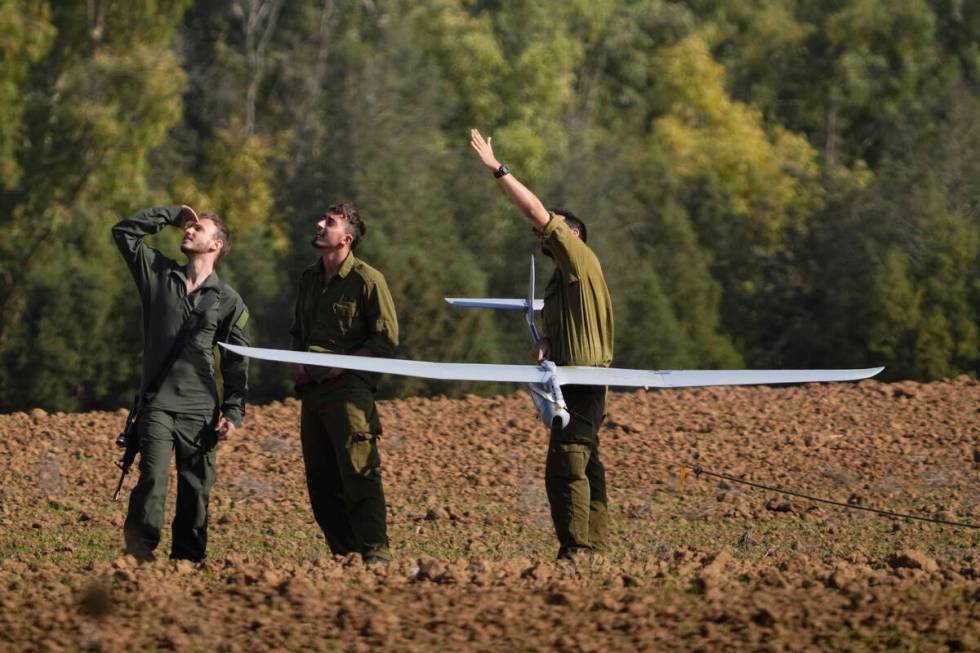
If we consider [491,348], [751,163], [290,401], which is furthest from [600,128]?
[290,401]

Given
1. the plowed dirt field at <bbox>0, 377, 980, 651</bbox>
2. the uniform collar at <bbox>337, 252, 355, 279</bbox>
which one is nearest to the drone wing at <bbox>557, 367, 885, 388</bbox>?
the plowed dirt field at <bbox>0, 377, 980, 651</bbox>

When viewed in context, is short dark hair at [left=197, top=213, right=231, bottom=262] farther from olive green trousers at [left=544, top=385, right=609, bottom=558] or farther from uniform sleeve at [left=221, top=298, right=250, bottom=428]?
olive green trousers at [left=544, top=385, right=609, bottom=558]

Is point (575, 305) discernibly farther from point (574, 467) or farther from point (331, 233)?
point (331, 233)

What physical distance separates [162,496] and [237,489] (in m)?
4.40

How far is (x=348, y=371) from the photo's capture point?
855cm

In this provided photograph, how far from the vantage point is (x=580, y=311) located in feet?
27.2

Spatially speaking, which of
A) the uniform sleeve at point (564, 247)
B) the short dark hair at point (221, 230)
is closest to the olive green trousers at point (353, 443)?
the short dark hair at point (221, 230)

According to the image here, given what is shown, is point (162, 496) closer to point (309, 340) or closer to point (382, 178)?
point (309, 340)

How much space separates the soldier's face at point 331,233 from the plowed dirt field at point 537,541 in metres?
1.49

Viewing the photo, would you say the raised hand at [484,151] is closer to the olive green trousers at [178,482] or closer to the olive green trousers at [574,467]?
the olive green trousers at [574,467]

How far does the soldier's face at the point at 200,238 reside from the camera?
8.51 metres

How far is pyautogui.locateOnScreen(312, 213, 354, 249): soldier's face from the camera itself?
8562 millimetres

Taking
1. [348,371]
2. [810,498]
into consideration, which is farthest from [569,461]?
[810,498]

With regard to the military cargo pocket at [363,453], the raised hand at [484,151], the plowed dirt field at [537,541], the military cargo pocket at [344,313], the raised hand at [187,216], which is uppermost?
the raised hand at [484,151]
